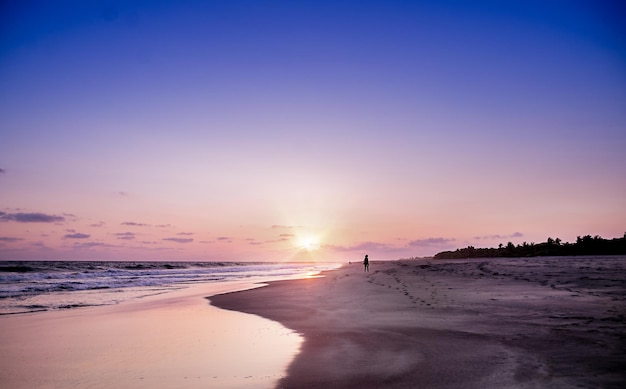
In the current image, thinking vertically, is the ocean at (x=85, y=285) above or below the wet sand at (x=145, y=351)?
below

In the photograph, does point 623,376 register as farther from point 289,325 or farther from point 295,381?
point 289,325

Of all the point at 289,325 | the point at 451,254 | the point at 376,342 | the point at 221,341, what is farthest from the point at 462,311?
the point at 451,254

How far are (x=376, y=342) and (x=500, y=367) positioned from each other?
2875mm

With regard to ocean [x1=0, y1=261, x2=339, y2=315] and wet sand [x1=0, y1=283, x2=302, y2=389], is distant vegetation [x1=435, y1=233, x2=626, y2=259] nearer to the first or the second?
ocean [x1=0, y1=261, x2=339, y2=315]

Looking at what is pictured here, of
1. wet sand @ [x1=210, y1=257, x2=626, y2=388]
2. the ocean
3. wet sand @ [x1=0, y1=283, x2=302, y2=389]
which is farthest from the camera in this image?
the ocean

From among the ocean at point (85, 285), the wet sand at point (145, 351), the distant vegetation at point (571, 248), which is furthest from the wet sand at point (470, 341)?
the distant vegetation at point (571, 248)

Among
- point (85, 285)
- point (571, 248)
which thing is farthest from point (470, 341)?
point (571, 248)

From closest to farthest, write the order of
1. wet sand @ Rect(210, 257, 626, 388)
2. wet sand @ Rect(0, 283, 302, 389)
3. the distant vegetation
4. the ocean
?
1. wet sand @ Rect(210, 257, 626, 388)
2. wet sand @ Rect(0, 283, 302, 389)
3. the ocean
4. the distant vegetation

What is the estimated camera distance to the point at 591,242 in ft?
133

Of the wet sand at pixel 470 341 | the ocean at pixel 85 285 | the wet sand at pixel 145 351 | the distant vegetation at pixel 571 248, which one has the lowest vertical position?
the ocean at pixel 85 285

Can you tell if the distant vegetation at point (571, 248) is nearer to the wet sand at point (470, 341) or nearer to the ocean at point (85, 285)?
the ocean at point (85, 285)

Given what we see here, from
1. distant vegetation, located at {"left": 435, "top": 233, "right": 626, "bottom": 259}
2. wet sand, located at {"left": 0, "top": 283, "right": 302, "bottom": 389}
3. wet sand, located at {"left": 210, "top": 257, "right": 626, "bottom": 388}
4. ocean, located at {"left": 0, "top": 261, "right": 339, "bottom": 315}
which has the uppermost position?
distant vegetation, located at {"left": 435, "top": 233, "right": 626, "bottom": 259}

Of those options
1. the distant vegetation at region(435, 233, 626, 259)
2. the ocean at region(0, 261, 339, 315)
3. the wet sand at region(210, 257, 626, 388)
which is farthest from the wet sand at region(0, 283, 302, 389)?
the distant vegetation at region(435, 233, 626, 259)

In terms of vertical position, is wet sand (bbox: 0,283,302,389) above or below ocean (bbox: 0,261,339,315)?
above
